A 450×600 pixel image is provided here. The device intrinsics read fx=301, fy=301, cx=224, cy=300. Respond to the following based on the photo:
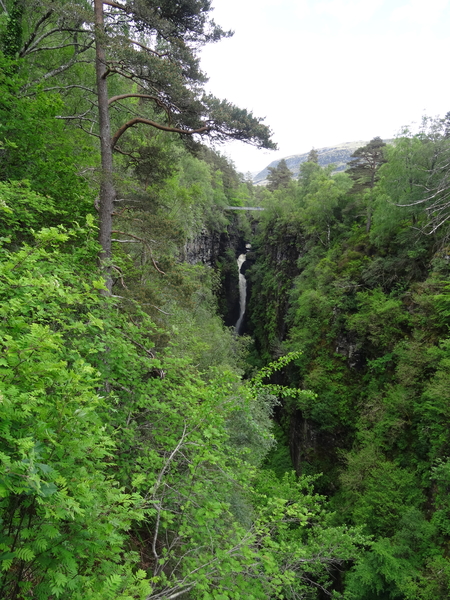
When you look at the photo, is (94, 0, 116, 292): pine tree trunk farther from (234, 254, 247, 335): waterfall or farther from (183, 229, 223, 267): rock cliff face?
(234, 254, 247, 335): waterfall

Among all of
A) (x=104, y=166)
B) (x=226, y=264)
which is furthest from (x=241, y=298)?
(x=104, y=166)

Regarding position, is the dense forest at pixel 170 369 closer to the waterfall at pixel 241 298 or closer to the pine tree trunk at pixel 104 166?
the pine tree trunk at pixel 104 166

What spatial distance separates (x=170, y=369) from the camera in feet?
17.3

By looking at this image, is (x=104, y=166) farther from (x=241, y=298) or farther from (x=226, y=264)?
(x=241, y=298)

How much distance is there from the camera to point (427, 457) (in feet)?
38.4

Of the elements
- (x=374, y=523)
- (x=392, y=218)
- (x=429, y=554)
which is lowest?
(x=374, y=523)

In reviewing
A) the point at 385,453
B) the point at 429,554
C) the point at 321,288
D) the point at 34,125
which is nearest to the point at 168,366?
the point at 34,125

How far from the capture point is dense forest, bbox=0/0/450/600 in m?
2.11

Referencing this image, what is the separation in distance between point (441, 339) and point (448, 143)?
10334mm

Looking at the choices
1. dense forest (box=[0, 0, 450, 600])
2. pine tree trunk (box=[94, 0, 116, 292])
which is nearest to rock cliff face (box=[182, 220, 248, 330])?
dense forest (box=[0, 0, 450, 600])

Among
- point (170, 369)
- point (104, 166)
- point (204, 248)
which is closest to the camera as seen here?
point (170, 369)

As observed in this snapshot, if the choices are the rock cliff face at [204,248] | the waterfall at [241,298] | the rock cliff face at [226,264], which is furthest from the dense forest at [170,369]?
the waterfall at [241,298]

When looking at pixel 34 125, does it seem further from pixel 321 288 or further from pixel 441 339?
pixel 321 288

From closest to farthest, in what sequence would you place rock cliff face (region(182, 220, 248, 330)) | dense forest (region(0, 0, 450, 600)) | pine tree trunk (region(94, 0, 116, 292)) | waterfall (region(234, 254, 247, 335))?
dense forest (region(0, 0, 450, 600))
pine tree trunk (region(94, 0, 116, 292))
rock cliff face (region(182, 220, 248, 330))
waterfall (region(234, 254, 247, 335))
